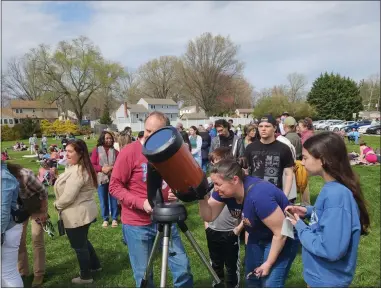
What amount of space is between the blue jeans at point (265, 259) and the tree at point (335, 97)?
47.5m

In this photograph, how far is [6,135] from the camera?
117 ft

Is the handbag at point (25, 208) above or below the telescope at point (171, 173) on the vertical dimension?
below

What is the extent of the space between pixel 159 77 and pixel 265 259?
6663cm

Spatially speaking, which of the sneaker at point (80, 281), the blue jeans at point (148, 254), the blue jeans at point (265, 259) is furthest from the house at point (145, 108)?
the blue jeans at point (265, 259)

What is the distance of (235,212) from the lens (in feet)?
8.82

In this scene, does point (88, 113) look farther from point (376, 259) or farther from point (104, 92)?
point (376, 259)

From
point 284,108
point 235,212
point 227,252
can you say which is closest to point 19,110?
point 284,108

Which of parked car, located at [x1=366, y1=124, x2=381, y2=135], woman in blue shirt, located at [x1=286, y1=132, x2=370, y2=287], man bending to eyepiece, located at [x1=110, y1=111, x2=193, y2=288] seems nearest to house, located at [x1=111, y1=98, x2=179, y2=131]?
parked car, located at [x1=366, y1=124, x2=381, y2=135]

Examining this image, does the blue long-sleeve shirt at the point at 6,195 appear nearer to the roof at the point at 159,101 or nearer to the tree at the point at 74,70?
the tree at the point at 74,70

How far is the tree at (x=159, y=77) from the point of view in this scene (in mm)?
62656

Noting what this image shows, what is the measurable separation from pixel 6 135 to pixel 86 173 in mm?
37318

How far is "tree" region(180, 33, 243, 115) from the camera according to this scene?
51562 mm

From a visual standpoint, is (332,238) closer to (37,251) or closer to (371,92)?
(37,251)

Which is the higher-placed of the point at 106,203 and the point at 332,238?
the point at 332,238
